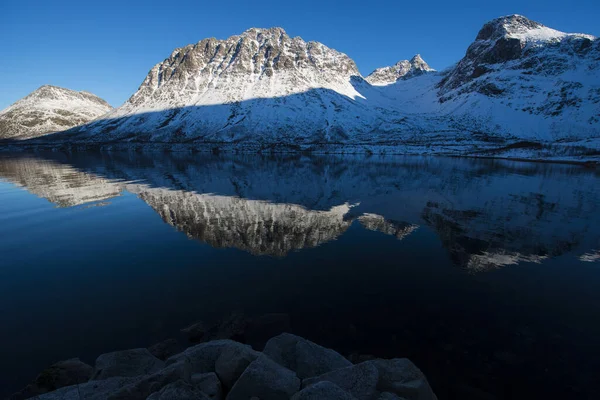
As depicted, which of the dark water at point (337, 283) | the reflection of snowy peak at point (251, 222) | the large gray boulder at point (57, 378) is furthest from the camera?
the reflection of snowy peak at point (251, 222)

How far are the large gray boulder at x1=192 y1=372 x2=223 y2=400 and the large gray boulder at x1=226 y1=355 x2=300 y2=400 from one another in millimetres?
340

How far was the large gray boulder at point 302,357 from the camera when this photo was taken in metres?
7.02

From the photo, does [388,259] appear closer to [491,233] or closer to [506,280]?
[506,280]

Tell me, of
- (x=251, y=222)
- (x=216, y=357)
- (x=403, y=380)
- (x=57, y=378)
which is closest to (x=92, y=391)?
(x=57, y=378)

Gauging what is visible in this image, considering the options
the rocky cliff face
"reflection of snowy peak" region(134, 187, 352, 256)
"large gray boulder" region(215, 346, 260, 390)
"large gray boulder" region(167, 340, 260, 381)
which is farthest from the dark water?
the rocky cliff face

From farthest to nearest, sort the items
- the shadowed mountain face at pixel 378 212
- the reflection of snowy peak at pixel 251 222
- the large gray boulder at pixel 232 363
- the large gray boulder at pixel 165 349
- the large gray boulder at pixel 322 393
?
1. the reflection of snowy peak at pixel 251 222
2. the shadowed mountain face at pixel 378 212
3. the large gray boulder at pixel 165 349
4. the large gray boulder at pixel 232 363
5. the large gray boulder at pixel 322 393

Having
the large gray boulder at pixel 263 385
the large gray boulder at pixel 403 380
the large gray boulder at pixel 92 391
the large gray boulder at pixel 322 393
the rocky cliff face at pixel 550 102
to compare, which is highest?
the rocky cliff face at pixel 550 102

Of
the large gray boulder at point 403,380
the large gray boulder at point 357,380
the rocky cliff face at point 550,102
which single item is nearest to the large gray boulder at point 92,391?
the large gray boulder at point 357,380

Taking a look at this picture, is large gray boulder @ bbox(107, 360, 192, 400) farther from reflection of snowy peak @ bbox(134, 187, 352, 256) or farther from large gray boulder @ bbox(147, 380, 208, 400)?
reflection of snowy peak @ bbox(134, 187, 352, 256)

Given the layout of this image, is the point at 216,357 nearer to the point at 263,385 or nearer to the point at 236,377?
the point at 236,377

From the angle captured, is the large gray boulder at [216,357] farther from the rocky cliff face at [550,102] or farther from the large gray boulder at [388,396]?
the rocky cliff face at [550,102]

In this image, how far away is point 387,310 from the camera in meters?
11.3

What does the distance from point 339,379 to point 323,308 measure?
5.28m

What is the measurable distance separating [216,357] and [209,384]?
1080 mm
